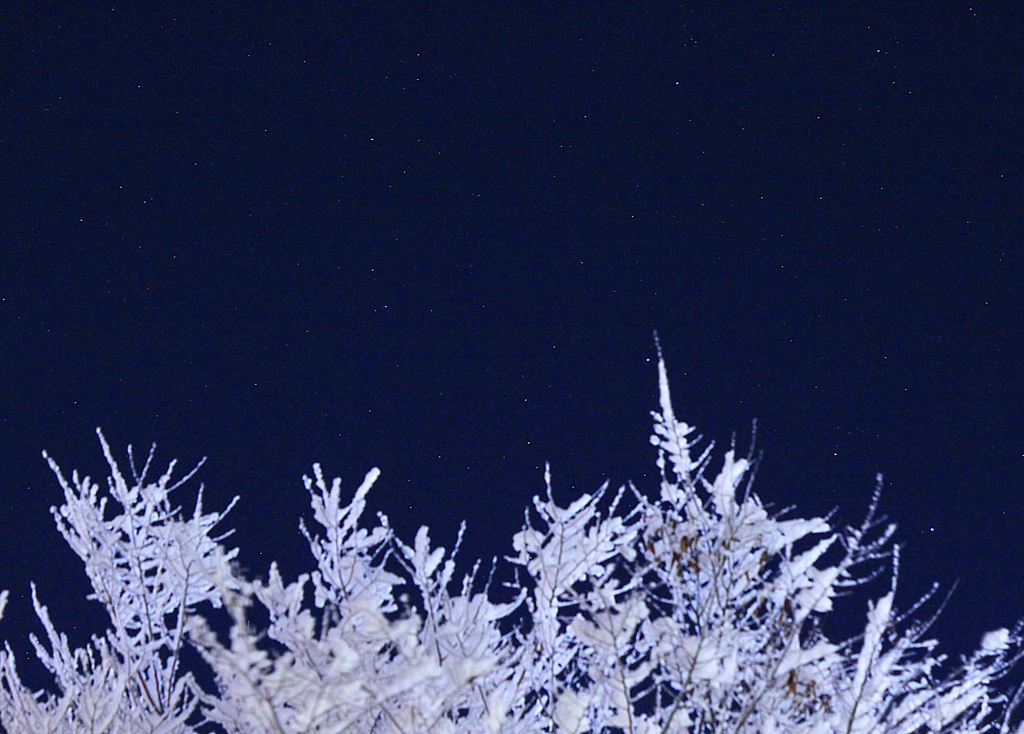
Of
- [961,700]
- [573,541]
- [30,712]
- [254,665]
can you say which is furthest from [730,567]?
[30,712]

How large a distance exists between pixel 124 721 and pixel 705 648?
123 inches

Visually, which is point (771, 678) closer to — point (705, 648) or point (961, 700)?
point (705, 648)

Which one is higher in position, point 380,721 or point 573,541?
point 573,541

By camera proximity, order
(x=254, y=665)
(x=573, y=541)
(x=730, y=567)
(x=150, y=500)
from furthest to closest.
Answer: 1. (x=150, y=500)
2. (x=573, y=541)
3. (x=730, y=567)
4. (x=254, y=665)

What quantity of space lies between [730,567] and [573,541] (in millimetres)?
805

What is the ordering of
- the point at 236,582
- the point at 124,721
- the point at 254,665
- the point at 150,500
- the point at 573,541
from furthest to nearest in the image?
the point at 150,500, the point at 124,721, the point at 573,541, the point at 236,582, the point at 254,665

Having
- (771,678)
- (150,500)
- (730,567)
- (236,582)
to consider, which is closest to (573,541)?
(730,567)

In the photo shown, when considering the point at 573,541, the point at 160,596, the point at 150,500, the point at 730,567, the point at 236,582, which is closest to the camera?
the point at 236,582

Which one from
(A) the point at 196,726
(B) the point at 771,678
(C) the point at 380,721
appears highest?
(B) the point at 771,678

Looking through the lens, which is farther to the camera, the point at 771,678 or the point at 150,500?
the point at 150,500

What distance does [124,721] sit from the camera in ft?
16.4

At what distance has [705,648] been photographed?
3713 millimetres

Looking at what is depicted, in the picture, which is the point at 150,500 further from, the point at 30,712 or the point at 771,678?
the point at 771,678

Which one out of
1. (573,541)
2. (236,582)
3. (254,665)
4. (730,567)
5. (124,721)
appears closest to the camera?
(254,665)
